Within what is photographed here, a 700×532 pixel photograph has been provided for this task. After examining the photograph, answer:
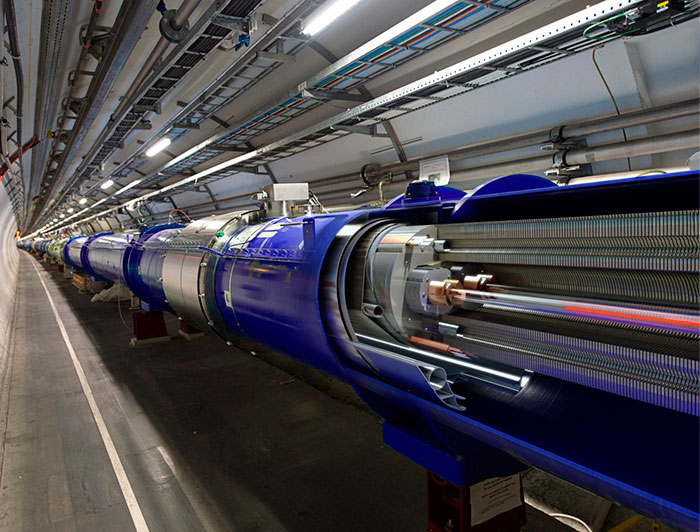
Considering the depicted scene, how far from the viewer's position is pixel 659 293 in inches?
38.5

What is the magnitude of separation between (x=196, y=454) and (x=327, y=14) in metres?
2.74

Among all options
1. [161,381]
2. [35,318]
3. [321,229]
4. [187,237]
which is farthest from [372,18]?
[35,318]

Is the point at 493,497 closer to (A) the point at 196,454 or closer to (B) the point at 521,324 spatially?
(B) the point at 521,324

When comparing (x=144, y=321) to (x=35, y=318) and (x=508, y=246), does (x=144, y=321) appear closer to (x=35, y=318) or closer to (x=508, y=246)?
(x=35, y=318)

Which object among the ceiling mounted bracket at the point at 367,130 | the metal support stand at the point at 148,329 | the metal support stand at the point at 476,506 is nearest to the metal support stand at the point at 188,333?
the metal support stand at the point at 148,329

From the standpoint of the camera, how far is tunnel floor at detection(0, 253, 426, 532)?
7.08ft

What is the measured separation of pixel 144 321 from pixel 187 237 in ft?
8.16

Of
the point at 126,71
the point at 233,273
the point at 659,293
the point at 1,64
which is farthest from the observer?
the point at 126,71

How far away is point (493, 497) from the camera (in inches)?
61.7

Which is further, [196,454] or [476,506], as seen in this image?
[196,454]

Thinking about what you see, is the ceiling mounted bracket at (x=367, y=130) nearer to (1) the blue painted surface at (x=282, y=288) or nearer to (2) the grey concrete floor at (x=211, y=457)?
(2) the grey concrete floor at (x=211, y=457)

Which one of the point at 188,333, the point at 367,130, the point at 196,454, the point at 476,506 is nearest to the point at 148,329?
the point at 188,333

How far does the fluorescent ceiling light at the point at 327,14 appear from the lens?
2595 millimetres

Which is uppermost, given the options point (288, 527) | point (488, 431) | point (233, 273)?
point (233, 273)
